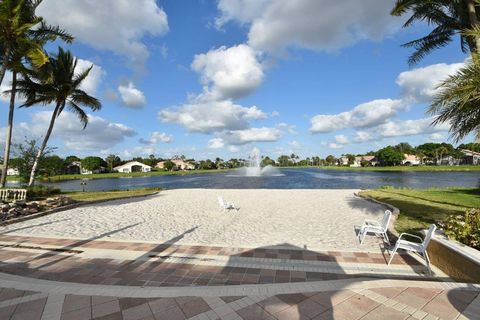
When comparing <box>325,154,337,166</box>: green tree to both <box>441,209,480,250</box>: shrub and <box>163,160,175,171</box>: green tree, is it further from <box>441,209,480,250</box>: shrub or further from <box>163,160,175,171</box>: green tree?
<box>441,209,480,250</box>: shrub

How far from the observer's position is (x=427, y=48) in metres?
13.0

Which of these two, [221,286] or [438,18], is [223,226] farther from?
[438,18]

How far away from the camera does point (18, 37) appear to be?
14.2 m

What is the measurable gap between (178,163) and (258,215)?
142 m

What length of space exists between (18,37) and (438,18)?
21.4m

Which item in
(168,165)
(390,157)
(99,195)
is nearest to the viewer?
(99,195)

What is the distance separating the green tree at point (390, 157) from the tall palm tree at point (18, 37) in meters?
122

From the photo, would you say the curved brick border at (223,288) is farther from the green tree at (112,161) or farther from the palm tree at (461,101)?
the green tree at (112,161)

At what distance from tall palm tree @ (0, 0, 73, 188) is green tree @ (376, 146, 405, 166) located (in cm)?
12177

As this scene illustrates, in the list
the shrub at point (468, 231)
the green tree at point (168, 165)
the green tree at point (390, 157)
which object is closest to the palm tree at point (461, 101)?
the shrub at point (468, 231)

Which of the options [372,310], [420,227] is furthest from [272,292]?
[420,227]

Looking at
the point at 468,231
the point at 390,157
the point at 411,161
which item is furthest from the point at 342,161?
the point at 468,231

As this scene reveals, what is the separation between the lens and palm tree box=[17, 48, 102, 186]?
776 inches

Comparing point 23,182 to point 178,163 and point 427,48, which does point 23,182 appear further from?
point 178,163
